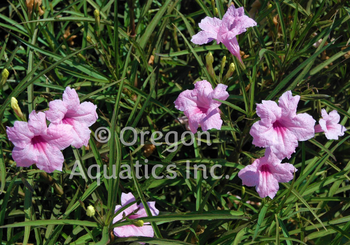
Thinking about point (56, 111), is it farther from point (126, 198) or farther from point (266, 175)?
point (266, 175)

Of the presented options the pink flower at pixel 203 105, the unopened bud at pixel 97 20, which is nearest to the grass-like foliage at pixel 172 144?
the unopened bud at pixel 97 20

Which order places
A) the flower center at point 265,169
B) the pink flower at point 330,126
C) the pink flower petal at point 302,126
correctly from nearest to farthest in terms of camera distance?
the pink flower petal at point 302,126, the flower center at point 265,169, the pink flower at point 330,126

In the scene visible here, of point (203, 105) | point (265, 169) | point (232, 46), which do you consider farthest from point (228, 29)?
point (265, 169)

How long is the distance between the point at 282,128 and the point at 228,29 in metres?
0.44

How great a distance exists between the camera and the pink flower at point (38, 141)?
1156mm

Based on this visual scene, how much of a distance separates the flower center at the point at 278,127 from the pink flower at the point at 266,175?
11cm

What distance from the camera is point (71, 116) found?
4.25 feet

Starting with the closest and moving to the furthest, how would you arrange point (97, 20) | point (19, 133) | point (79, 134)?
1. point (19, 133)
2. point (79, 134)
3. point (97, 20)

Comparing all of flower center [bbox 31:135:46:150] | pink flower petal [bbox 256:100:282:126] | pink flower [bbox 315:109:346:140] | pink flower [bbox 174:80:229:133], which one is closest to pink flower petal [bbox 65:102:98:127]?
flower center [bbox 31:135:46:150]

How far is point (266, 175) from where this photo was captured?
4.49ft

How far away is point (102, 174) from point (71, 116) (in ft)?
1.00

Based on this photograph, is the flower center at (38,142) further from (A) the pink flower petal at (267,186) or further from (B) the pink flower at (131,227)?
(A) the pink flower petal at (267,186)

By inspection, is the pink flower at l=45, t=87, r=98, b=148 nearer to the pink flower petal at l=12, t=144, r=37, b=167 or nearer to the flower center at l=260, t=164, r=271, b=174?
the pink flower petal at l=12, t=144, r=37, b=167

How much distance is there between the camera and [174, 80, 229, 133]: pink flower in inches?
50.1
